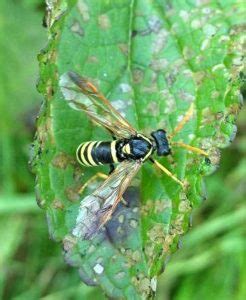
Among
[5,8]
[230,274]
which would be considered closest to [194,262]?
[230,274]

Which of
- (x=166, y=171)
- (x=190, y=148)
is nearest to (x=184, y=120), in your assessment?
(x=190, y=148)

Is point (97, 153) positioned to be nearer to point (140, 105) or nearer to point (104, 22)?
point (140, 105)

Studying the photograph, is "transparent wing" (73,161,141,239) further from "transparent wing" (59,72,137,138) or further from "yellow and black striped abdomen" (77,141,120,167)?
"transparent wing" (59,72,137,138)

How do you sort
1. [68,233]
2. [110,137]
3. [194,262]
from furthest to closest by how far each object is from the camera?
[194,262] → [110,137] → [68,233]

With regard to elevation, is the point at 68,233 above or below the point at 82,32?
below

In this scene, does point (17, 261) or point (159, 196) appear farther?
point (17, 261)

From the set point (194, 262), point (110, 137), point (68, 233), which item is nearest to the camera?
point (68, 233)

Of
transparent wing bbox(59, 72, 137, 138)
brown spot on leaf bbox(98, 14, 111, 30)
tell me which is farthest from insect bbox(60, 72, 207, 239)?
brown spot on leaf bbox(98, 14, 111, 30)

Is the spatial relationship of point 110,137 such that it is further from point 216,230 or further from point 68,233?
point 216,230
